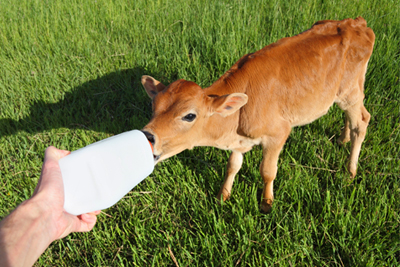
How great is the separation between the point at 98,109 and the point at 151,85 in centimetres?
171

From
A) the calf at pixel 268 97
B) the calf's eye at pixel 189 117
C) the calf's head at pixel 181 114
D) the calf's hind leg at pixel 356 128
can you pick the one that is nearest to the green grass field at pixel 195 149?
the calf's hind leg at pixel 356 128

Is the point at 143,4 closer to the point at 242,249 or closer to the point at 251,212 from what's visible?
the point at 251,212

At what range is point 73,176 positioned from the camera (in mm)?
2137

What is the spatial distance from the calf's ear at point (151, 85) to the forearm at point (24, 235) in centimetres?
152

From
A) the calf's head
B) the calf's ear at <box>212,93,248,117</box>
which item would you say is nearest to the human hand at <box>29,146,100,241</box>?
the calf's head

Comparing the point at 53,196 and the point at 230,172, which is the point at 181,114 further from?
the point at 53,196

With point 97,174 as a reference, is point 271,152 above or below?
below

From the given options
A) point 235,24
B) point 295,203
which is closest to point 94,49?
point 235,24

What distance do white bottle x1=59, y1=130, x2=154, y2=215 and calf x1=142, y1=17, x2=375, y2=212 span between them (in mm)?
462

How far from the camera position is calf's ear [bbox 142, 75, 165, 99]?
10.1 ft

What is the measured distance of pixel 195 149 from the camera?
3893mm

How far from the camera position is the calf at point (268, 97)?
276cm

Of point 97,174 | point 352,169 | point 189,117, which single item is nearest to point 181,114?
point 189,117

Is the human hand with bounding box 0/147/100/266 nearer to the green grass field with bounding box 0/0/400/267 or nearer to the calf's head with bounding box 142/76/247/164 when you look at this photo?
the calf's head with bounding box 142/76/247/164
